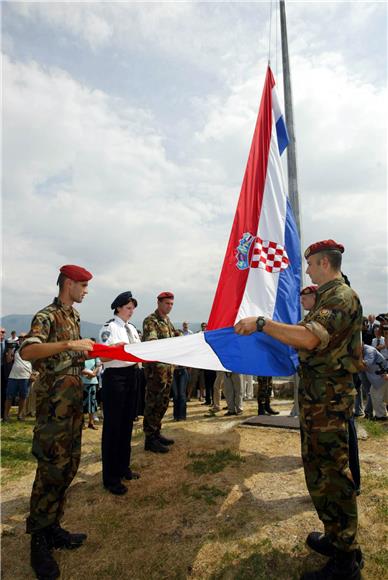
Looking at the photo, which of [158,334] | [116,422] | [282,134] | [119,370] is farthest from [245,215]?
[116,422]

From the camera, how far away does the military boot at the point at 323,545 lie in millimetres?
2980

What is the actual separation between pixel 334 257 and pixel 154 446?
14.3 feet

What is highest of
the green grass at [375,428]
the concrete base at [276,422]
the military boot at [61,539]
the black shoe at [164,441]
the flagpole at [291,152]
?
the flagpole at [291,152]

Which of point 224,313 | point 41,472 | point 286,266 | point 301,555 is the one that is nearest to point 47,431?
point 41,472

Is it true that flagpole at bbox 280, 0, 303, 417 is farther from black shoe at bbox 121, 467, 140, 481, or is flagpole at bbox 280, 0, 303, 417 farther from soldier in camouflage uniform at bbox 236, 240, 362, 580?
soldier in camouflage uniform at bbox 236, 240, 362, 580

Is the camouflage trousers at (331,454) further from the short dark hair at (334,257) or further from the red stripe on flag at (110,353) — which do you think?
the red stripe on flag at (110,353)

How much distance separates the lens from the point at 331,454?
2932 millimetres

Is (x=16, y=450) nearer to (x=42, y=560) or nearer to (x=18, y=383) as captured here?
(x=18, y=383)

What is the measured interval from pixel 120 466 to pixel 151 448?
1250mm

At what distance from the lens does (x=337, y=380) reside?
3.01 meters

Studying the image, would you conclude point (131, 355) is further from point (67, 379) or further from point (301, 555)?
point (301, 555)

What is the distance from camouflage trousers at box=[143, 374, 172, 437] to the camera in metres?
6.04

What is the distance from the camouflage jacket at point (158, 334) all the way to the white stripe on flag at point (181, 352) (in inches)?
61.8

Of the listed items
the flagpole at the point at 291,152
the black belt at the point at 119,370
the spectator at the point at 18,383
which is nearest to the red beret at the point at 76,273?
the black belt at the point at 119,370
